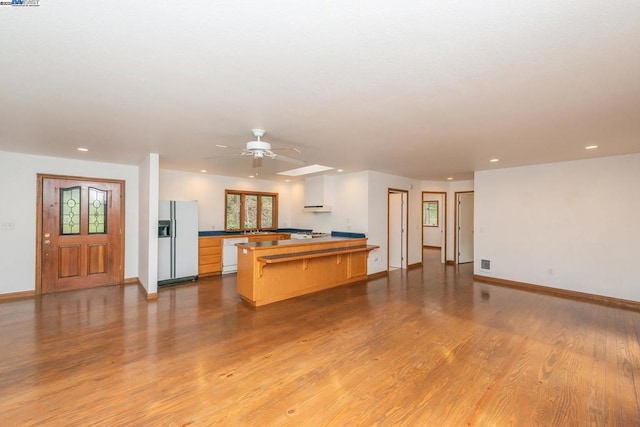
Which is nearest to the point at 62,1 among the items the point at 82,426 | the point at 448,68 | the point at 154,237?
the point at 448,68

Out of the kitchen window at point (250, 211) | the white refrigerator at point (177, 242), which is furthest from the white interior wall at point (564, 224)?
the white refrigerator at point (177, 242)

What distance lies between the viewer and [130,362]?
2609 mm

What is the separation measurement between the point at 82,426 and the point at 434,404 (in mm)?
2396

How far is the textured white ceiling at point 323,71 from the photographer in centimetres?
141

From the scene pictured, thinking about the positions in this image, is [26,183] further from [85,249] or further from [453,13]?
[453,13]

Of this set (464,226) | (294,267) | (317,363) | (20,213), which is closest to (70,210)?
(20,213)

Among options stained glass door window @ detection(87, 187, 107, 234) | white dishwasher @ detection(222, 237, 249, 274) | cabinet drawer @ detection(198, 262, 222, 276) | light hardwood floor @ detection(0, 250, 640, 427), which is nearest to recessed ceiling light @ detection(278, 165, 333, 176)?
white dishwasher @ detection(222, 237, 249, 274)

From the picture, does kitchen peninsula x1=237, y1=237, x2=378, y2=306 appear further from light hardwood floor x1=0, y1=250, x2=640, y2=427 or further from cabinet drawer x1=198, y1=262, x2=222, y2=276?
cabinet drawer x1=198, y1=262, x2=222, y2=276

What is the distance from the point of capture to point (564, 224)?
16.4 feet

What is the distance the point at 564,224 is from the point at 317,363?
5124 millimetres

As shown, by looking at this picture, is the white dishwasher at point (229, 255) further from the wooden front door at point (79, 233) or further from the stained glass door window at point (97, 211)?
the stained glass door window at point (97, 211)

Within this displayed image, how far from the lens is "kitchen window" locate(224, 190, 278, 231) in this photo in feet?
23.9

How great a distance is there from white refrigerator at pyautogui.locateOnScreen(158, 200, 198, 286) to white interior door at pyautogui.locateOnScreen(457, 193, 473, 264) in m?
6.75

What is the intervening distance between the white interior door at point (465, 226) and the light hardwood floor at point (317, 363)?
139 inches
